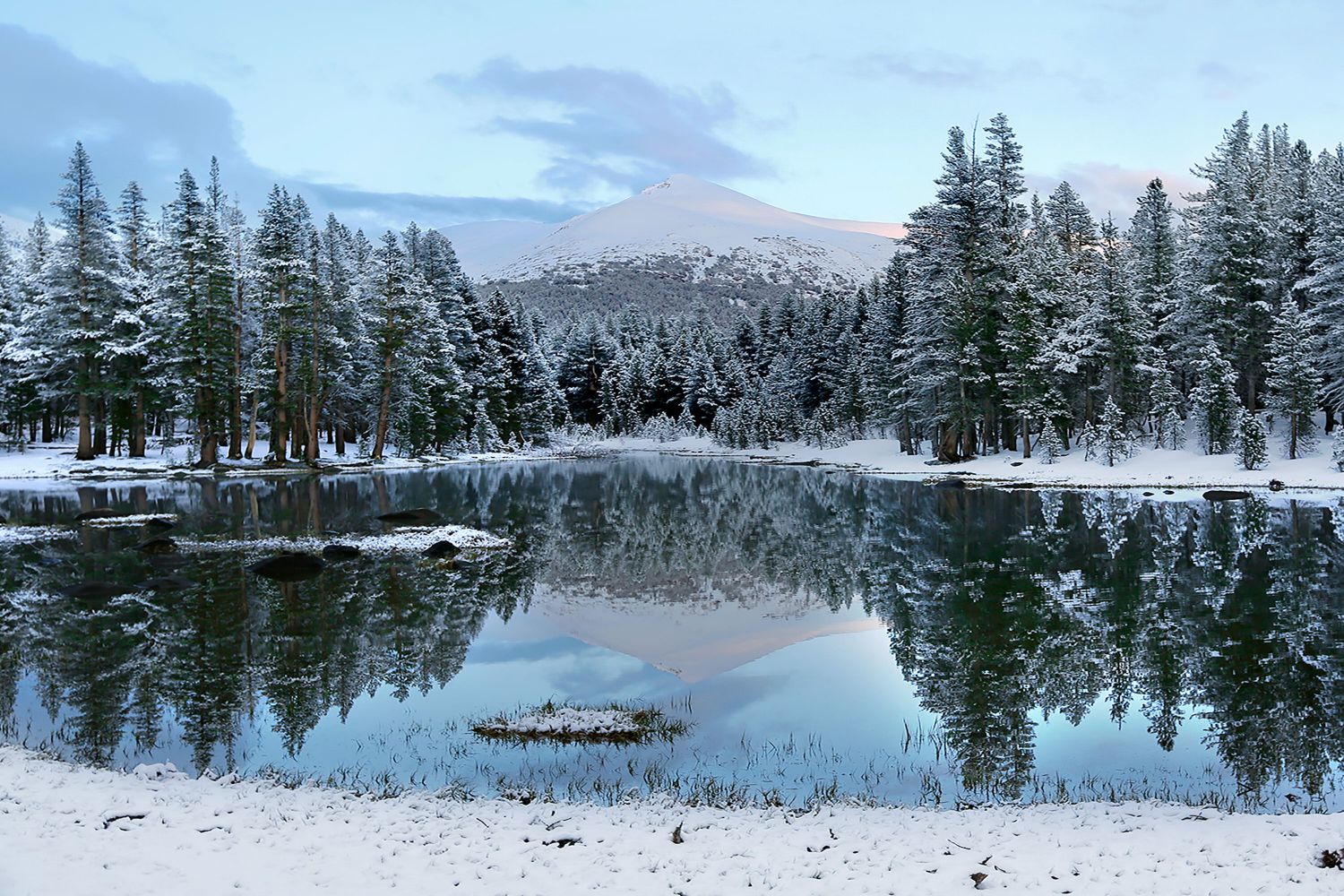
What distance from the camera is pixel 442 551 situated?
27.6 m

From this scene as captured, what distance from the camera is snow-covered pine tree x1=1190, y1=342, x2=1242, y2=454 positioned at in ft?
157

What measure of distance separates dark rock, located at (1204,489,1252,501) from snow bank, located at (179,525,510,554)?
2933 cm

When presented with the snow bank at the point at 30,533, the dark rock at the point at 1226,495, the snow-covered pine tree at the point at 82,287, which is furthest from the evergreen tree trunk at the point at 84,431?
the dark rock at the point at 1226,495

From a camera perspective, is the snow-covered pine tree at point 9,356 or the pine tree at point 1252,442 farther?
the snow-covered pine tree at point 9,356

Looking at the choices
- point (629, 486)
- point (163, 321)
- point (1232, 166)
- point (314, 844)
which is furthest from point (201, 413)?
point (1232, 166)

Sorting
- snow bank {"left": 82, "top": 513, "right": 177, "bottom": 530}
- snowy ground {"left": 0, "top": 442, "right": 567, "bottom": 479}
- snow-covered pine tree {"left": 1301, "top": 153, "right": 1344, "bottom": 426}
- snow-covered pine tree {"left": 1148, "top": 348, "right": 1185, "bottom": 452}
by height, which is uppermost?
snow-covered pine tree {"left": 1301, "top": 153, "right": 1344, "bottom": 426}

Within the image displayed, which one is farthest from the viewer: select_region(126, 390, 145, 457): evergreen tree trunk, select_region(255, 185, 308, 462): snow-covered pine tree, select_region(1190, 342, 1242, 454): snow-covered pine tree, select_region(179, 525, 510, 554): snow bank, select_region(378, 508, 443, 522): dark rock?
select_region(126, 390, 145, 457): evergreen tree trunk

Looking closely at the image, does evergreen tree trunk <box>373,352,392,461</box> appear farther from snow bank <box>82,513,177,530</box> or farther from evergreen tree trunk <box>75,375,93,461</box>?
snow bank <box>82,513,177,530</box>

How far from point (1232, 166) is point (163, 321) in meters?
74.3

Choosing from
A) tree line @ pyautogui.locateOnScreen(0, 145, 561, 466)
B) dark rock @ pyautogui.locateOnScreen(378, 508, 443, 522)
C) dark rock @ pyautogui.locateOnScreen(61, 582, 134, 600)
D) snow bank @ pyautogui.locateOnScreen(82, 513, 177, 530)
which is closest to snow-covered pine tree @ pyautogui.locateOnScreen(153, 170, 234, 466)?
tree line @ pyautogui.locateOnScreen(0, 145, 561, 466)

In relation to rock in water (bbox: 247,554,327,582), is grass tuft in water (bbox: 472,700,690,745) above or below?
below

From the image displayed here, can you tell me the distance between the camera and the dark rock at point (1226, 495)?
123ft

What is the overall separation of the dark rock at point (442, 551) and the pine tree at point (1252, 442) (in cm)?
3945

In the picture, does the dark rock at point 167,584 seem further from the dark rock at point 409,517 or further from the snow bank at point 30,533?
the dark rock at point 409,517
